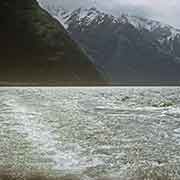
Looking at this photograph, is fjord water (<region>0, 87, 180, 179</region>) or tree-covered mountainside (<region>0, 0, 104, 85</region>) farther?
tree-covered mountainside (<region>0, 0, 104, 85</region>)

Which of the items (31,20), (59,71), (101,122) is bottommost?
(59,71)

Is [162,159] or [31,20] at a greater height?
[31,20]

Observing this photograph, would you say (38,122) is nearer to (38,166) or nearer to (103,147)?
(103,147)

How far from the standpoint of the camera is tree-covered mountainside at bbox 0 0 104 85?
144 metres

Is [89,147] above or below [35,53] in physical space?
above

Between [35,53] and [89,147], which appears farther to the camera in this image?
[35,53]

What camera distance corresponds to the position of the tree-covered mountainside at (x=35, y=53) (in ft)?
472

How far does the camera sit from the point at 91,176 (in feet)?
40.0

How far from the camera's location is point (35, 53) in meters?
154

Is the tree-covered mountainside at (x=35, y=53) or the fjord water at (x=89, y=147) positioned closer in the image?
the fjord water at (x=89, y=147)

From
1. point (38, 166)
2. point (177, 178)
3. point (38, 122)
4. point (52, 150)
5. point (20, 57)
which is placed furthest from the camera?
point (20, 57)

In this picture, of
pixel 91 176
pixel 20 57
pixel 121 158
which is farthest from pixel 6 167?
pixel 20 57

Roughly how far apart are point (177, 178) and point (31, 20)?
166305mm

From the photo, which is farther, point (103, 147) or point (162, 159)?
point (103, 147)
